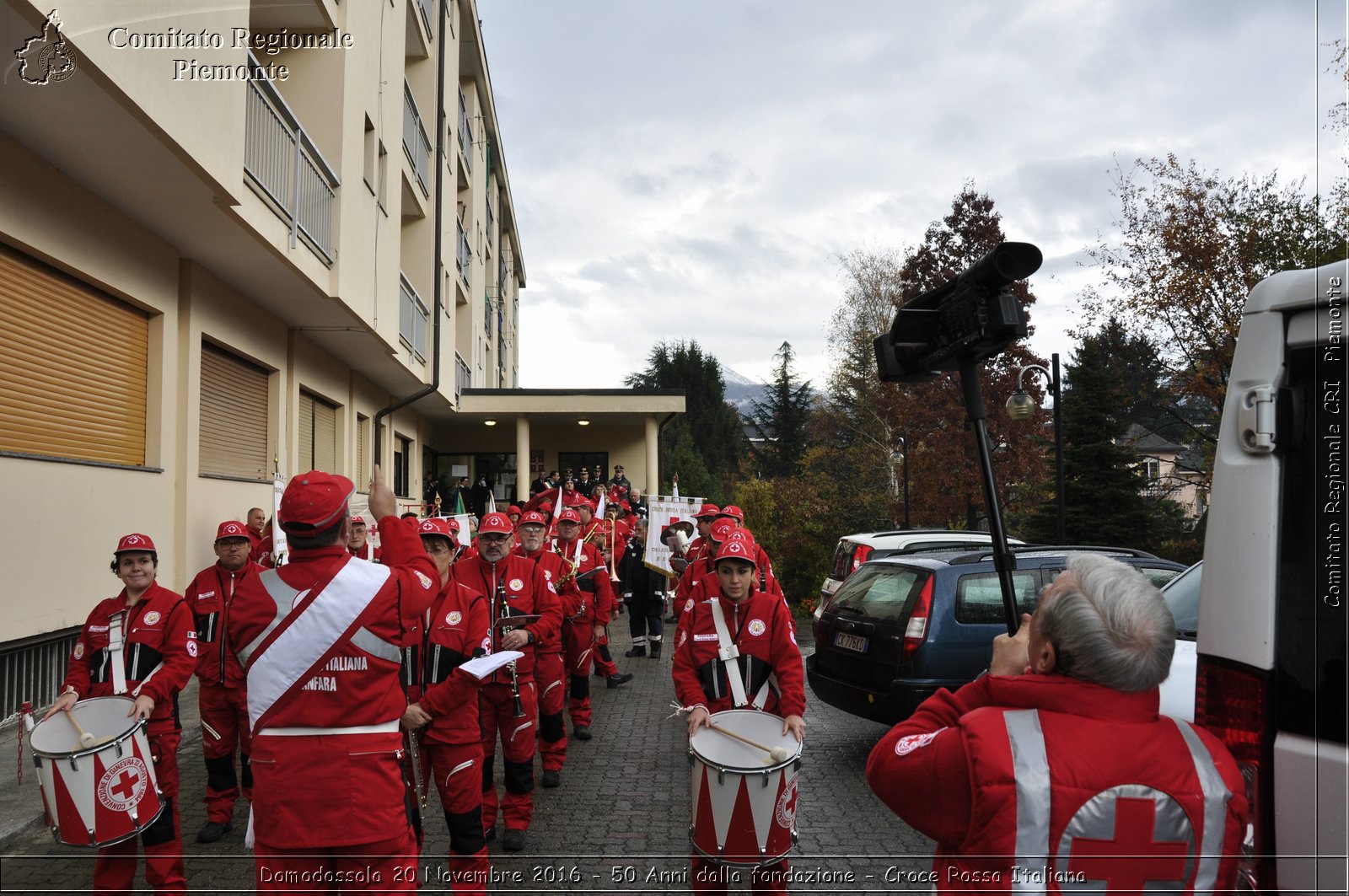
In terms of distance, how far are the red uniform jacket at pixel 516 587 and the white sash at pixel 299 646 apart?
9.82 feet

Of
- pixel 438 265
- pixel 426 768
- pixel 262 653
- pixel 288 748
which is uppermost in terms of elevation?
pixel 438 265

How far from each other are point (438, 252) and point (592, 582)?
14346mm

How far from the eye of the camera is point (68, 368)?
27.8 ft

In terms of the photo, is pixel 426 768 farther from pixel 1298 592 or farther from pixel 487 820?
pixel 1298 592

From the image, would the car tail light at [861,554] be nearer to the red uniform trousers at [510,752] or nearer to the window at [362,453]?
the red uniform trousers at [510,752]

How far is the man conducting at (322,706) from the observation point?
3111mm

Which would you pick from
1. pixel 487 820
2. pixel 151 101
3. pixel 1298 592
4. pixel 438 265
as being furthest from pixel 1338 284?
pixel 438 265

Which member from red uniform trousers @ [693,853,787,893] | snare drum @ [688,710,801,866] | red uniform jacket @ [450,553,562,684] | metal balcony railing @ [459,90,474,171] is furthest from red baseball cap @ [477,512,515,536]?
metal balcony railing @ [459,90,474,171]

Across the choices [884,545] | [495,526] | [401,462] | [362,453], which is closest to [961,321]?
[495,526]

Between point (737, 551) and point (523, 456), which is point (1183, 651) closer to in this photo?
point (737, 551)

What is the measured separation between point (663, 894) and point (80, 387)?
287 inches

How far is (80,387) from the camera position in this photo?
8656 mm

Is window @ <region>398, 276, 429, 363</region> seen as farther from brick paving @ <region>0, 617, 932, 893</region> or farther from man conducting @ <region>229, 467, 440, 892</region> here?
man conducting @ <region>229, 467, 440, 892</region>

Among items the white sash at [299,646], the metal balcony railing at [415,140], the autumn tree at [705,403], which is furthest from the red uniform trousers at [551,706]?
the autumn tree at [705,403]
